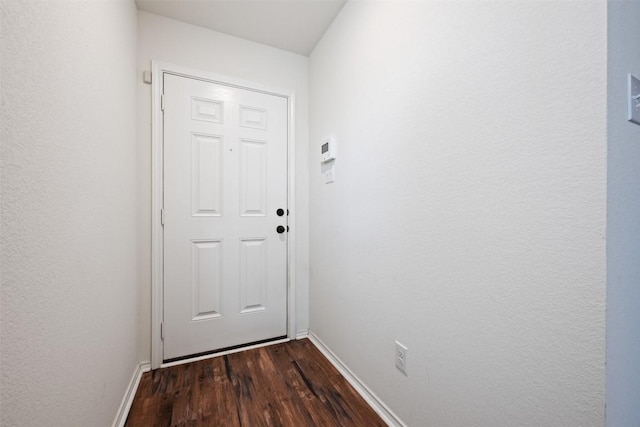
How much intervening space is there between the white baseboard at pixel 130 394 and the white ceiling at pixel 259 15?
2.31 m

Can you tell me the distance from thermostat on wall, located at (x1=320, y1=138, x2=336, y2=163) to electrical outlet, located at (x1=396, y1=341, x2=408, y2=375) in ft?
3.89

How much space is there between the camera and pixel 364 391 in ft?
4.78

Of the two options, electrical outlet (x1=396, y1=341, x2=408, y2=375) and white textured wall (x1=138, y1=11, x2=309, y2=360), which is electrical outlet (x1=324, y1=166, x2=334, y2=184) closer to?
white textured wall (x1=138, y1=11, x2=309, y2=360)

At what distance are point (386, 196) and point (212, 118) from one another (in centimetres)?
141

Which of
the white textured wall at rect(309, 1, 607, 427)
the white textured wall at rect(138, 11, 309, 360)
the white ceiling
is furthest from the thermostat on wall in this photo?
the white ceiling

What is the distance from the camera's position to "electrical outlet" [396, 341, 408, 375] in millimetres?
1195

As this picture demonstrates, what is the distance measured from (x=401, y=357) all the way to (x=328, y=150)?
130cm

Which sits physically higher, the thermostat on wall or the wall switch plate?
the thermostat on wall

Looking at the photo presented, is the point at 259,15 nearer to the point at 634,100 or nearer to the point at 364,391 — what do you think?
the point at 634,100

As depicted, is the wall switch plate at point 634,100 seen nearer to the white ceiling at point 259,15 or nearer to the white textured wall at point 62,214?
the white textured wall at point 62,214

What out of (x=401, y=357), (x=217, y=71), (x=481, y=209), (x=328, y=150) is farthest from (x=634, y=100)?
(x=217, y=71)

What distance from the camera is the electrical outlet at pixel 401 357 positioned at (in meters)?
1.20

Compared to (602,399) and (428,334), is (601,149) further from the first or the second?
(428,334)

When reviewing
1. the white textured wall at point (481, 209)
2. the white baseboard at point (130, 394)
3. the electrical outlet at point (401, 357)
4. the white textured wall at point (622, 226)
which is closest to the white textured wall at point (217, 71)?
the white baseboard at point (130, 394)
